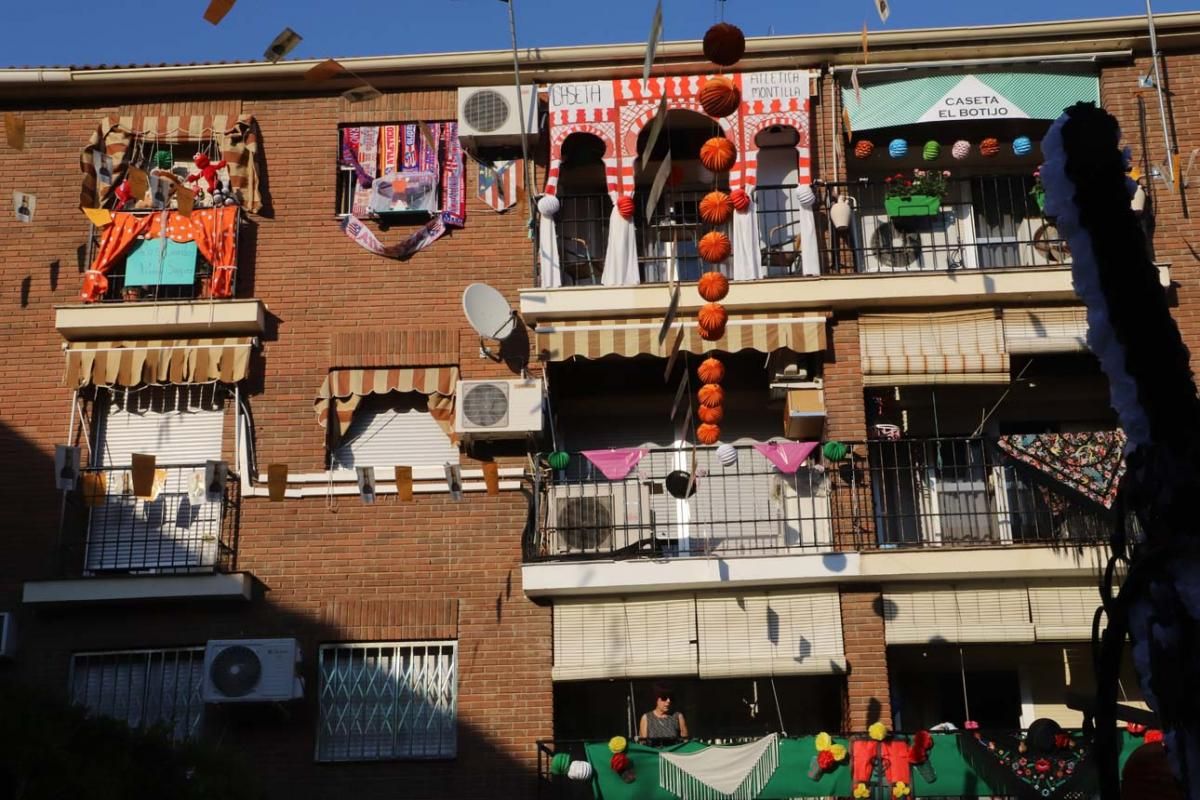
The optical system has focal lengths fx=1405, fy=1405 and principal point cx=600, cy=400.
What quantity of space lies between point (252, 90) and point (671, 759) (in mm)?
8316

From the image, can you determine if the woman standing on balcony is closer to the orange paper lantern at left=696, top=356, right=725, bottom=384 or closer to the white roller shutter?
the orange paper lantern at left=696, top=356, right=725, bottom=384

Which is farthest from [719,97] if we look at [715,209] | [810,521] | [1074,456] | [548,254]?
[1074,456]

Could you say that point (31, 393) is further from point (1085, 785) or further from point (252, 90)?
point (1085, 785)

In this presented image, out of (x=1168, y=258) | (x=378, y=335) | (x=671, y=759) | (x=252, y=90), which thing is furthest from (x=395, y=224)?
(x=1168, y=258)

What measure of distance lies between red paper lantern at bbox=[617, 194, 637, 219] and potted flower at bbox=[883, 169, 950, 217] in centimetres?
260

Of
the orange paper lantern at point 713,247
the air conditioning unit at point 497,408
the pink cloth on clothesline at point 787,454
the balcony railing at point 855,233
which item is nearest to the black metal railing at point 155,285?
the air conditioning unit at point 497,408

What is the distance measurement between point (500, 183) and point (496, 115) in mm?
701

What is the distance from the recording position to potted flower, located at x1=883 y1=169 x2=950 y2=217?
1427 centimetres

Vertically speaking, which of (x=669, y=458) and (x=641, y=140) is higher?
(x=641, y=140)

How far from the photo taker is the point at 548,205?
1422 cm

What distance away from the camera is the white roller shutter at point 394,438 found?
Answer: 14.1m

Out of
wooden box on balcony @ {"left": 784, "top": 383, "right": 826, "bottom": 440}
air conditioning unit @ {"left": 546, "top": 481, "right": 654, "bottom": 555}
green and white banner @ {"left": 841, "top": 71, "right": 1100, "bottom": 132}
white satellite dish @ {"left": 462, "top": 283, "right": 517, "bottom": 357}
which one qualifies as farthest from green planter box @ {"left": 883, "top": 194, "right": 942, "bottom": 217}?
white satellite dish @ {"left": 462, "top": 283, "right": 517, "bottom": 357}

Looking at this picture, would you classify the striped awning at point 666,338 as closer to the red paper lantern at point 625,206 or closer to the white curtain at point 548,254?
the white curtain at point 548,254

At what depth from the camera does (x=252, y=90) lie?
15.1 meters
